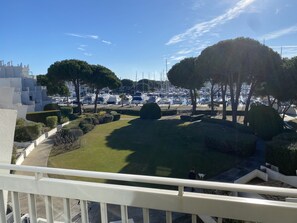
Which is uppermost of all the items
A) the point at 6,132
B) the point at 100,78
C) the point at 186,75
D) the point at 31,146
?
the point at 100,78

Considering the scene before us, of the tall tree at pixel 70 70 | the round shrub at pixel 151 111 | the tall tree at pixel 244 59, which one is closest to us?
the tall tree at pixel 244 59

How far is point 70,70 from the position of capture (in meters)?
27.7

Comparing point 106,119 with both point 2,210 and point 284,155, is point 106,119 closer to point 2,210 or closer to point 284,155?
point 284,155

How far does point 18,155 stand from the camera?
1211cm

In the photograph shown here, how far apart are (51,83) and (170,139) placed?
2109 centimetres

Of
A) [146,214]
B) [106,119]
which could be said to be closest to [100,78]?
[106,119]

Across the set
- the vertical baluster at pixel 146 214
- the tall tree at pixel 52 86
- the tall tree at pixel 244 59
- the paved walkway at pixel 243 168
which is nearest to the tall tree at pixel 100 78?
the tall tree at pixel 52 86

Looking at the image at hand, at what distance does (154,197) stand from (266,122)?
1525cm

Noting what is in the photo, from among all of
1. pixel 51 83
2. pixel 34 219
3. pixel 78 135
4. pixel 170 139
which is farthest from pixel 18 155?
pixel 51 83

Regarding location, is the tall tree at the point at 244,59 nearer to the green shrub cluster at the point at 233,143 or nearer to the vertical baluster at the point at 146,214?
the green shrub cluster at the point at 233,143

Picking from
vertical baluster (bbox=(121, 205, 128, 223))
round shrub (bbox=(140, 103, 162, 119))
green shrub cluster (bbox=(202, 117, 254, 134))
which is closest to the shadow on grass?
green shrub cluster (bbox=(202, 117, 254, 134))

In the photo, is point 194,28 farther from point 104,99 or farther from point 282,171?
point 104,99

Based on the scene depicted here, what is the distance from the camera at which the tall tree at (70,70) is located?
2770 centimetres

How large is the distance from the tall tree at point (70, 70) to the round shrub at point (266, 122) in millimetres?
19253
